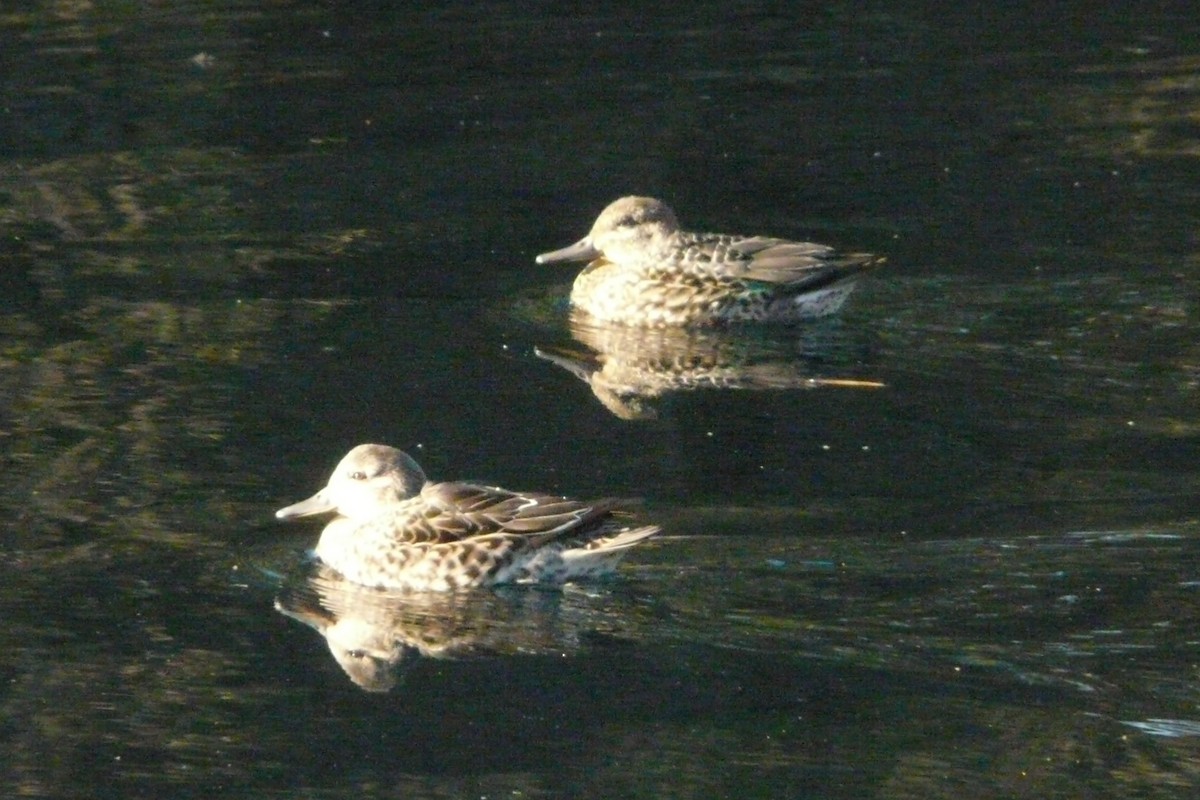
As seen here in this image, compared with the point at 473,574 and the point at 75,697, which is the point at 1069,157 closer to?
the point at 473,574

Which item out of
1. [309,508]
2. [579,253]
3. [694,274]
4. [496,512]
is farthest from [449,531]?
[579,253]

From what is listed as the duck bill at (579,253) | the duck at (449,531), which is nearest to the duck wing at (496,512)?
the duck at (449,531)

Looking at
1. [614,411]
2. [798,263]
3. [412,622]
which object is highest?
[798,263]

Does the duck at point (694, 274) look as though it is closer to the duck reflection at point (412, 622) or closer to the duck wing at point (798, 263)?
the duck wing at point (798, 263)

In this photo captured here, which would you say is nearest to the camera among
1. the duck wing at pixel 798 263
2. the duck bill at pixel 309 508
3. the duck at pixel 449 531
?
the duck at pixel 449 531

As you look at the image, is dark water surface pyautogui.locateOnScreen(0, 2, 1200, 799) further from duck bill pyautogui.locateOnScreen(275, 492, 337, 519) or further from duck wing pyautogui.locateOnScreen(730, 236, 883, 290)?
duck wing pyautogui.locateOnScreen(730, 236, 883, 290)

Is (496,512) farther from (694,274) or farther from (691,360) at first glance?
(694,274)

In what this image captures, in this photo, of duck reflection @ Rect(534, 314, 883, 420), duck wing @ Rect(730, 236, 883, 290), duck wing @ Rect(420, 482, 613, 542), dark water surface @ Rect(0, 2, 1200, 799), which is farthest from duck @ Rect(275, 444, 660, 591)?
duck wing @ Rect(730, 236, 883, 290)
